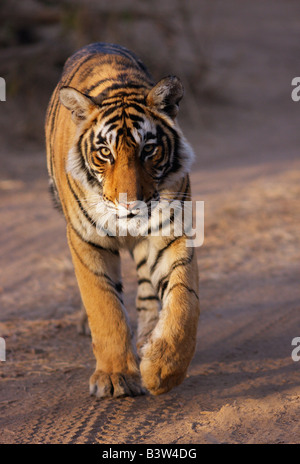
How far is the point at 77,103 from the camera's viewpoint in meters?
3.11

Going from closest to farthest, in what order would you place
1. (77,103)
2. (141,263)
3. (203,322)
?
1. (77,103)
2. (141,263)
3. (203,322)

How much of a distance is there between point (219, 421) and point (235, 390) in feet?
1.37

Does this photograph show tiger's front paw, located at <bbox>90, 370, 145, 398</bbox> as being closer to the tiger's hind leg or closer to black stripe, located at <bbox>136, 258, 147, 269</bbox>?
the tiger's hind leg

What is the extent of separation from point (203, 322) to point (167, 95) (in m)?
1.53

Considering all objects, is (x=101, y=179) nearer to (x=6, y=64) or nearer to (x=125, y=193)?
(x=125, y=193)

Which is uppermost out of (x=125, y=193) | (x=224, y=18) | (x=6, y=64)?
(x=224, y=18)

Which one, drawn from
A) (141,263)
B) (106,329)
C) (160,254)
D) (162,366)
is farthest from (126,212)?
(141,263)

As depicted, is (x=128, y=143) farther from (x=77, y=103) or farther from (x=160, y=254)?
(x=160, y=254)

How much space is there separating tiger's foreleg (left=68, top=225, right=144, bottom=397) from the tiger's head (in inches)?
13.5

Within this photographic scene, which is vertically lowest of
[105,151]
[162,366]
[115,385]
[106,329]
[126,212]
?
[115,385]

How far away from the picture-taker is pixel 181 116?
1110cm

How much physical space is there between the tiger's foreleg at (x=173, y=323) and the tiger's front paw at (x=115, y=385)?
193 millimetres

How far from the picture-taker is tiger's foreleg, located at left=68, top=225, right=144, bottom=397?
2957mm

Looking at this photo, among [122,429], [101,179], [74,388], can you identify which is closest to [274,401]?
[122,429]
